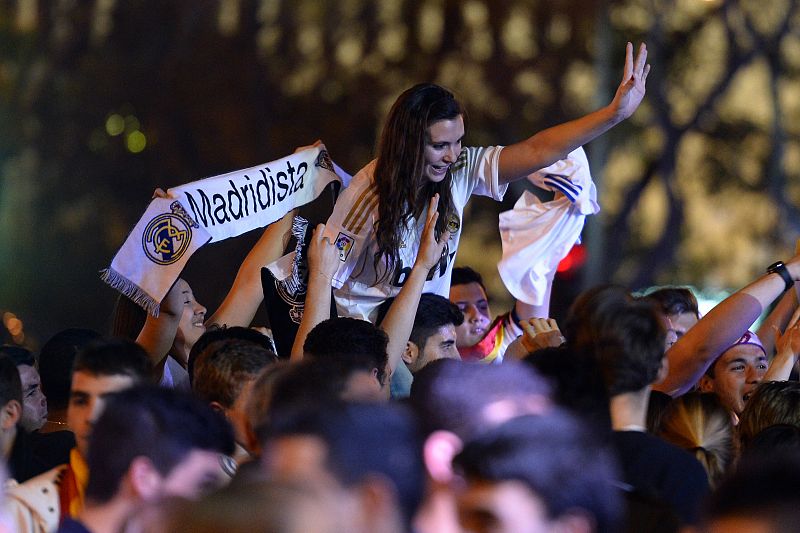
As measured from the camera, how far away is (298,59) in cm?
742

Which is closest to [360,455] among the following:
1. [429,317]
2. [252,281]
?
[429,317]

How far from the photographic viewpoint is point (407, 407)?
2545 mm

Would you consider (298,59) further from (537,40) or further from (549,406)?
(549,406)

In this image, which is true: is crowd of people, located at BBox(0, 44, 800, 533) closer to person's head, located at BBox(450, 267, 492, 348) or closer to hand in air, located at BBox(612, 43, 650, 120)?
hand in air, located at BBox(612, 43, 650, 120)

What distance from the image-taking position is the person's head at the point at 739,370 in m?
4.64

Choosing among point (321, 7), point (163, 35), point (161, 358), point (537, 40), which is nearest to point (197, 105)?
point (163, 35)

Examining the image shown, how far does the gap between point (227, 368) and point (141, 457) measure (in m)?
0.99

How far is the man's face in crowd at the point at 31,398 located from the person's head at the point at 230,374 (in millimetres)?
862

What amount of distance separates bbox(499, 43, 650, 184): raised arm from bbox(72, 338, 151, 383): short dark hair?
1.73 metres

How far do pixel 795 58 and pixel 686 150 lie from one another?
3.09 ft

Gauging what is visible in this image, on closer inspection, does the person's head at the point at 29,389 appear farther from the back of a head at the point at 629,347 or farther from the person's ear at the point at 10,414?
the back of a head at the point at 629,347

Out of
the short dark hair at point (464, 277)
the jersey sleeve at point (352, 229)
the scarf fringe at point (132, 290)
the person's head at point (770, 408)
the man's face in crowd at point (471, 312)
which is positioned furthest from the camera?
the short dark hair at point (464, 277)

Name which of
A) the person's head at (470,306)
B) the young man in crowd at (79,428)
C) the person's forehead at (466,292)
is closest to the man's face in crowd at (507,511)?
the young man in crowd at (79,428)

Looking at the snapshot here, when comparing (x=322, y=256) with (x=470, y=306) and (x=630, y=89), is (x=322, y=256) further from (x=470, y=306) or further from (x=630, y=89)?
(x=470, y=306)
